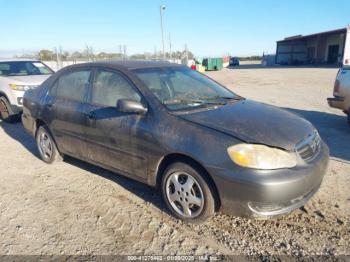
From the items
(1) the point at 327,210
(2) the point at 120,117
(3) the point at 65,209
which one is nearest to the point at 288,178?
(1) the point at 327,210

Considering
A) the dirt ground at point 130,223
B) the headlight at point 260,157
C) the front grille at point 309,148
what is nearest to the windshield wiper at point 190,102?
the headlight at point 260,157

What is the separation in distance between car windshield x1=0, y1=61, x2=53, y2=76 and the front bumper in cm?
748

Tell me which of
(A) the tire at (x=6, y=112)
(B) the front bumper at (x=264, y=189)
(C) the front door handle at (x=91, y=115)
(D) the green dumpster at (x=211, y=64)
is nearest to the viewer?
(B) the front bumper at (x=264, y=189)

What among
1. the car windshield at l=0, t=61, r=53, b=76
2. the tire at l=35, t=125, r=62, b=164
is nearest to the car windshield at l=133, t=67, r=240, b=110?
the tire at l=35, t=125, r=62, b=164

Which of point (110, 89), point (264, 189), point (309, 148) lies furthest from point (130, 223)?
point (309, 148)

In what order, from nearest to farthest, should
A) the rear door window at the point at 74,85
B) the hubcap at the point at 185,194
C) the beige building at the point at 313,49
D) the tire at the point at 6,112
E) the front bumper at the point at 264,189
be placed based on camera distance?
the front bumper at the point at 264,189 < the hubcap at the point at 185,194 < the rear door window at the point at 74,85 < the tire at the point at 6,112 < the beige building at the point at 313,49

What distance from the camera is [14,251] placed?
271 cm

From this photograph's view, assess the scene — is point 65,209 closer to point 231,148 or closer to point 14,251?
point 14,251

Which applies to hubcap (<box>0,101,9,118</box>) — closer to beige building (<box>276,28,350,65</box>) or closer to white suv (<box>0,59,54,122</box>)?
white suv (<box>0,59,54,122</box>)

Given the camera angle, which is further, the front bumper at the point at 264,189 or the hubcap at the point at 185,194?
the hubcap at the point at 185,194

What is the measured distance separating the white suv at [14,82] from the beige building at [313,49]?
38497 mm

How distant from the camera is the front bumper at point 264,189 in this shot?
2568 mm

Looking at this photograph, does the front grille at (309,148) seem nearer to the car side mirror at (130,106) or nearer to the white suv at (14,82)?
the car side mirror at (130,106)

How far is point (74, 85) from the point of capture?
4.19 m
